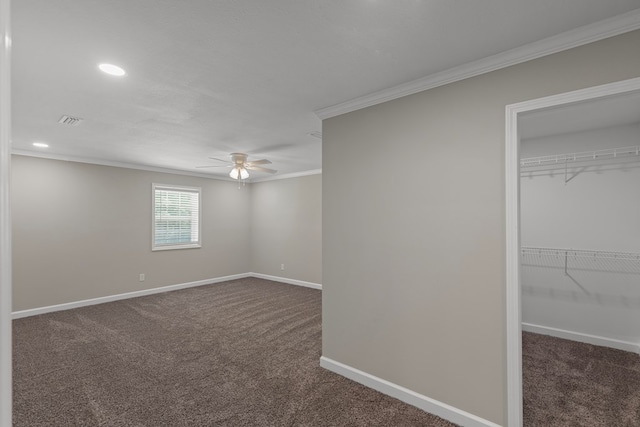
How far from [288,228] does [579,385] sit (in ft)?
17.3

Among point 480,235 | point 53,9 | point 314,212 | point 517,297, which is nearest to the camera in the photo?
point 53,9

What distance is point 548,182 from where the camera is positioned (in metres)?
3.78

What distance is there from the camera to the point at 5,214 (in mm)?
511

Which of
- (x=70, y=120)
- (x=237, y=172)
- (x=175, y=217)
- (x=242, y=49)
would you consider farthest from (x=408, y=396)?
(x=175, y=217)

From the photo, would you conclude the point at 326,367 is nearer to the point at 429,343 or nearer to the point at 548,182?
the point at 429,343

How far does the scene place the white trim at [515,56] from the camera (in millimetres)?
1618

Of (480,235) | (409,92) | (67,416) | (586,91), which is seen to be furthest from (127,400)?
(586,91)

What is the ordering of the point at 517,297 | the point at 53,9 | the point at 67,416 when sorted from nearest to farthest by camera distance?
the point at 53,9, the point at 517,297, the point at 67,416

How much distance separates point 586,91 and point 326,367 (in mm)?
2887

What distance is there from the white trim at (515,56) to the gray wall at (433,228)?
0.05 meters

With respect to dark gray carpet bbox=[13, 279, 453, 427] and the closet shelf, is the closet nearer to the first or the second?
the closet shelf

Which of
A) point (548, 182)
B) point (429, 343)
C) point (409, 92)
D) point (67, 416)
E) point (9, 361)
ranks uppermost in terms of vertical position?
point (409, 92)

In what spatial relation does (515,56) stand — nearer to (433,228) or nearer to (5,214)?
(433,228)

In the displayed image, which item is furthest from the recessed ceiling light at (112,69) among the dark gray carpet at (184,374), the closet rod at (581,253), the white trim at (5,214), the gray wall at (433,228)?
the closet rod at (581,253)
